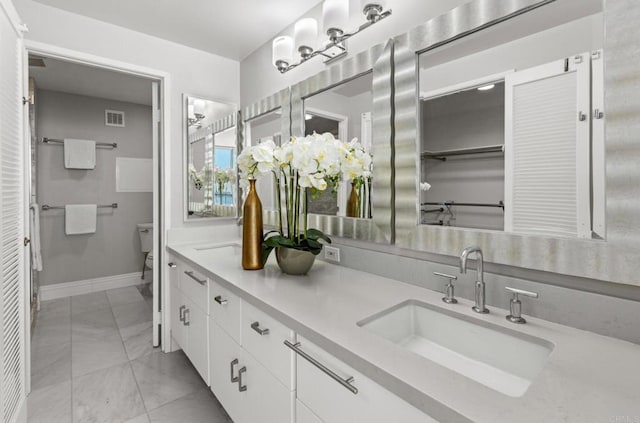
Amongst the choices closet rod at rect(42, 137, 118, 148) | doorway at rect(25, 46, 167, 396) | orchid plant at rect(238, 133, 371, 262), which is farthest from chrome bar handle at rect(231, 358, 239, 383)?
closet rod at rect(42, 137, 118, 148)

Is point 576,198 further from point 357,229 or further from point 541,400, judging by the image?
point 357,229

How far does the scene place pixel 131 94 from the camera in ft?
12.5

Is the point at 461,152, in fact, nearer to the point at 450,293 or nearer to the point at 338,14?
the point at 450,293

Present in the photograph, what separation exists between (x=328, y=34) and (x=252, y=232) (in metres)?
1.11

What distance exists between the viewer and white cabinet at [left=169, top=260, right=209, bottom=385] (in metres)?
1.74

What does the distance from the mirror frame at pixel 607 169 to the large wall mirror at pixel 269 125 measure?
95cm

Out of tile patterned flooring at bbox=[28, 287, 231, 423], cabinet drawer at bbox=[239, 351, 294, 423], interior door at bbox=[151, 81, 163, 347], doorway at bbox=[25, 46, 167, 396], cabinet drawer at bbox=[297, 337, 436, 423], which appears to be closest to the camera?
cabinet drawer at bbox=[297, 337, 436, 423]

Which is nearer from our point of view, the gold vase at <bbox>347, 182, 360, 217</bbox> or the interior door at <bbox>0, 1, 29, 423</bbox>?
the interior door at <bbox>0, 1, 29, 423</bbox>

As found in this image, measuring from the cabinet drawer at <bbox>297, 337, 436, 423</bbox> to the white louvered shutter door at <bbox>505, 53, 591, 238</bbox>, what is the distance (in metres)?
0.72

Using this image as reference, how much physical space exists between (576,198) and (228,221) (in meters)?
2.42

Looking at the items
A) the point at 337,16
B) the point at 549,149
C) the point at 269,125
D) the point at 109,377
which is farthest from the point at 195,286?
the point at 549,149

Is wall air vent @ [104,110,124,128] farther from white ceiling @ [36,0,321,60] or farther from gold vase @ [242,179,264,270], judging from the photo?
gold vase @ [242,179,264,270]

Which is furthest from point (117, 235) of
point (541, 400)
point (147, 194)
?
point (541, 400)

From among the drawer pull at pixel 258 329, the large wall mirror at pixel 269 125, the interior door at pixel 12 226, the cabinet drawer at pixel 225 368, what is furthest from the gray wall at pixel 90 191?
the drawer pull at pixel 258 329
